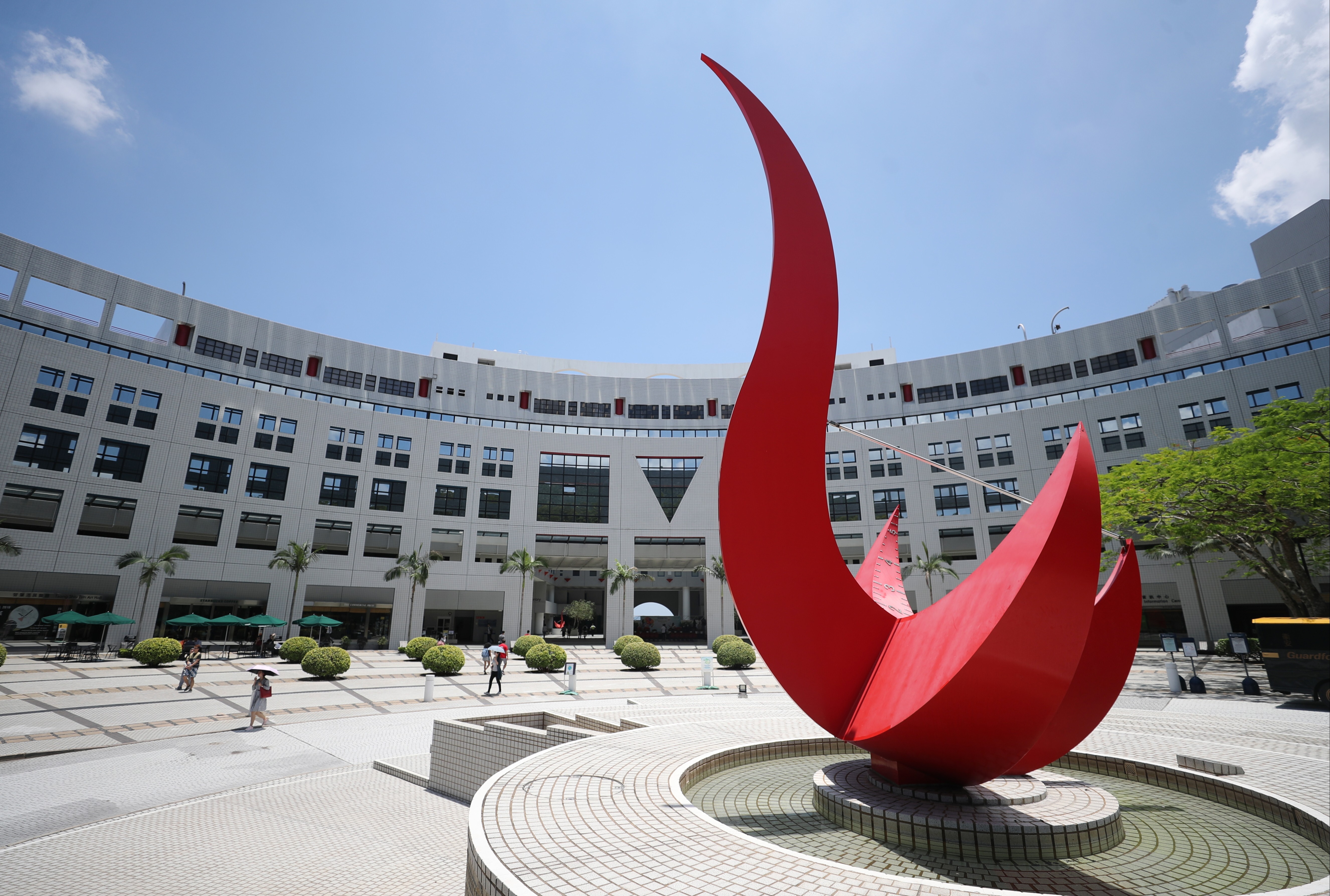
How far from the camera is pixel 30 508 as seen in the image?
3425cm

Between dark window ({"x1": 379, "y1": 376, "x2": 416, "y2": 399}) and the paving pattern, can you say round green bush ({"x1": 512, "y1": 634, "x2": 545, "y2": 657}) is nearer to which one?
dark window ({"x1": 379, "y1": 376, "x2": 416, "y2": 399})

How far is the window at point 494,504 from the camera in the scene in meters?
47.0

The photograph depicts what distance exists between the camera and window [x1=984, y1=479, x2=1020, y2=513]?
44094mm

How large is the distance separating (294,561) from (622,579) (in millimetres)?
21431

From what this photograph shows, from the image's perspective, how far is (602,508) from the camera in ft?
161

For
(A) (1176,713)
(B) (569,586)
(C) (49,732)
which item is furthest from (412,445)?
(A) (1176,713)

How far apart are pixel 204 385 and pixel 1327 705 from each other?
53029 millimetres

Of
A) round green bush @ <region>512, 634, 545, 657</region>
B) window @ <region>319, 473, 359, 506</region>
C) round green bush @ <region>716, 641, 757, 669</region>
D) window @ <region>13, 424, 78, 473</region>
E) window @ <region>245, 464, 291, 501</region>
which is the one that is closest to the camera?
round green bush @ <region>716, 641, 757, 669</region>

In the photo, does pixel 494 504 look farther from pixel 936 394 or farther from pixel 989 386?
pixel 989 386

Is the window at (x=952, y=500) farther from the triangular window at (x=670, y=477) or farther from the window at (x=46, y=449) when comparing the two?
the window at (x=46, y=449)

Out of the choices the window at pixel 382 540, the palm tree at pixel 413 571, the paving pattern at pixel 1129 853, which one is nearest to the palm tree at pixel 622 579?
the palm tree at pixel 413 571

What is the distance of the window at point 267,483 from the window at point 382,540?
18.8 feet

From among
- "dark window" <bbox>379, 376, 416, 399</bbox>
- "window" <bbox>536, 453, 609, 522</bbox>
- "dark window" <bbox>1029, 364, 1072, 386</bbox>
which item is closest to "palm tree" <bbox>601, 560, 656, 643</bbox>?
"window" <bbox>536, 453, 609, 522</bbox>

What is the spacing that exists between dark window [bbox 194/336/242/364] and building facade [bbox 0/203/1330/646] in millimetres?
141
